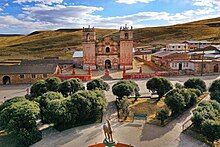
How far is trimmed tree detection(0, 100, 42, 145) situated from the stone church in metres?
39.4

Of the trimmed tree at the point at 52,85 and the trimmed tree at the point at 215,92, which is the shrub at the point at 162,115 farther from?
the trimmed tree at the point at 52,85

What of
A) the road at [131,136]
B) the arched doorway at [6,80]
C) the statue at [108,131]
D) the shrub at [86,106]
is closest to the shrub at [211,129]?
the road at [131,136]

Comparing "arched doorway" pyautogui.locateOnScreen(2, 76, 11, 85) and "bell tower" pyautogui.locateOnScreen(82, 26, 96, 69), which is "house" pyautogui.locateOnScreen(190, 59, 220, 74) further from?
"arched doorway" pyautogui.locateOnScreen(2, 76, 11, 85)

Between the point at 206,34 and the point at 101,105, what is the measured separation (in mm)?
120252

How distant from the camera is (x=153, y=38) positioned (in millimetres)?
144125

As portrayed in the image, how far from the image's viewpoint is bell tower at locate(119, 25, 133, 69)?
64.8 metres

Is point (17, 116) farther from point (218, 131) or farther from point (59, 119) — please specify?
point (218, 131)

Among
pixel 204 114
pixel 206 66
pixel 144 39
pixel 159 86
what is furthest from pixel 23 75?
pixel 144 39

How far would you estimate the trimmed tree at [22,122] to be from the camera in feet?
83.7

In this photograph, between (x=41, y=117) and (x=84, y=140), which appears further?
(x=41, y=117)

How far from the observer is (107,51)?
6619 cm

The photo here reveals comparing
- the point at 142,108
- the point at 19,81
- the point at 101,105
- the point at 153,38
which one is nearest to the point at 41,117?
the point at 101,105

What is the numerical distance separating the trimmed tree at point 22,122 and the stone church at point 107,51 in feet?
129

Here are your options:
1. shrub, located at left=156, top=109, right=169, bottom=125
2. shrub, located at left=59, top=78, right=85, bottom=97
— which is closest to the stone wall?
shrub, located at left=59, top=78, right=85, bottom=97
